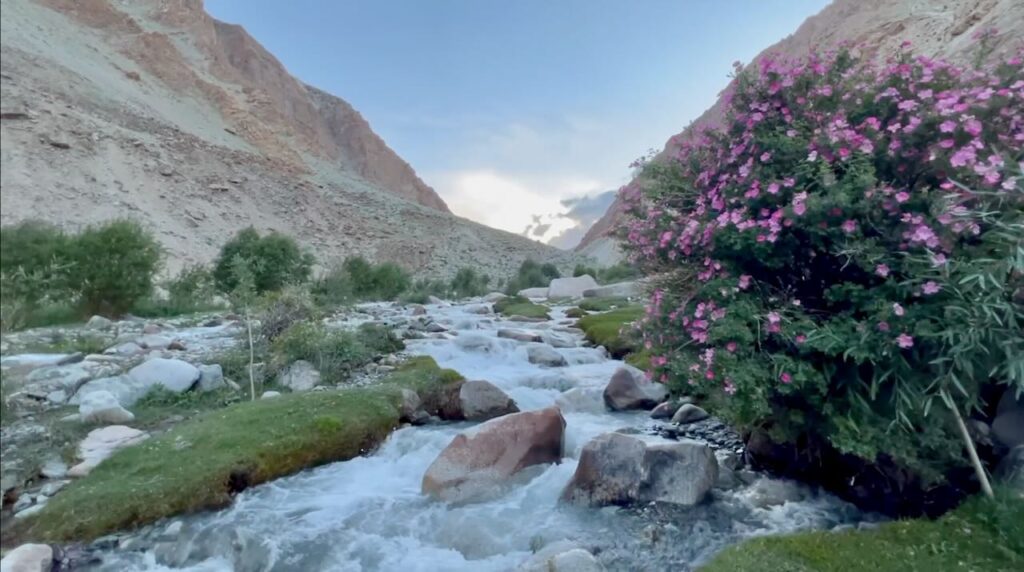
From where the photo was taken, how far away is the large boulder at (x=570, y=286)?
36.5 metres

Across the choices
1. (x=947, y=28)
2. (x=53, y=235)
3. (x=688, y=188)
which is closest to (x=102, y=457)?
(x=53, y=235)

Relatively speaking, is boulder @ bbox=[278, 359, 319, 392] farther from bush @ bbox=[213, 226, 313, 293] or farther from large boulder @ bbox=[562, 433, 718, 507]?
large boulder @ bbox=[562, 433, 718, 507]

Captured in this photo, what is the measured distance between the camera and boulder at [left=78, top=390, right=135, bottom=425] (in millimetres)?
7606

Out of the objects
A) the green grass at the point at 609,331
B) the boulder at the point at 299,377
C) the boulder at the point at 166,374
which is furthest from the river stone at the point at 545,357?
the boulder at the point at 166,374

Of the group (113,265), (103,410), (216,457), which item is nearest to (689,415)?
(216,457)

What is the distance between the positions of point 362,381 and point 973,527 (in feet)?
31.5

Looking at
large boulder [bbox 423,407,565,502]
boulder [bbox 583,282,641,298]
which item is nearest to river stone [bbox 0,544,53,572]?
large boulder [bbox 423,407,565,502]

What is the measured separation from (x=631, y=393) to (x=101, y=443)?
8.10m

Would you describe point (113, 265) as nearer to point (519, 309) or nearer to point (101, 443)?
point (101, 443)

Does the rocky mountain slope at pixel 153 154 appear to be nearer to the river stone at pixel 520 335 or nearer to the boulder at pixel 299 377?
the boulder at pixel 299 377

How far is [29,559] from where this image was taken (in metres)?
4.61

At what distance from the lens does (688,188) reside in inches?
275

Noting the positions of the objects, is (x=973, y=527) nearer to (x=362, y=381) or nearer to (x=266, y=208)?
(x=362, y=381)

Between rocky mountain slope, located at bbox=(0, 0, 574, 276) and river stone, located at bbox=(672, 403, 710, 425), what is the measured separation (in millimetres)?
8476
